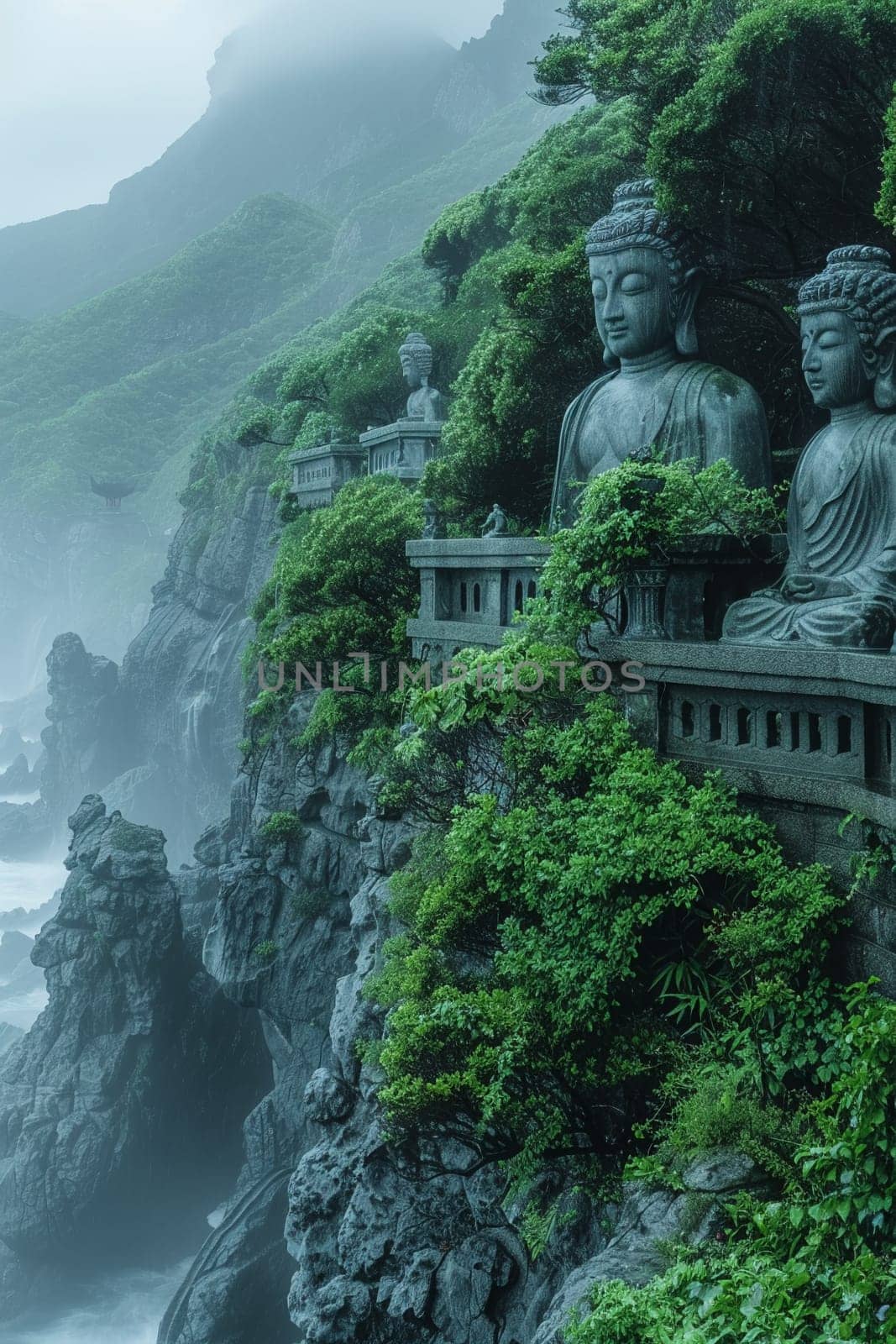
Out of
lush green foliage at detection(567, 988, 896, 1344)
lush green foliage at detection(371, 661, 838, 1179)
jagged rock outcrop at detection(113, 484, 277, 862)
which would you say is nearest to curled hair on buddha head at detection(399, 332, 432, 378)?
jagged rock outcrop at detection(113, 484, 277, 862)

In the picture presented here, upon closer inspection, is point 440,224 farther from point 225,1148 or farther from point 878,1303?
point 878,1303

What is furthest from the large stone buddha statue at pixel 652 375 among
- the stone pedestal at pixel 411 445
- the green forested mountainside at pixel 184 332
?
the green forested mountainside at pixel 184 332

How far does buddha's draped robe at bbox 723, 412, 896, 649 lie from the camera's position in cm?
840

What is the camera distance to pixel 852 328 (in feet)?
29.7

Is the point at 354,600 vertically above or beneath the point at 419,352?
beneath

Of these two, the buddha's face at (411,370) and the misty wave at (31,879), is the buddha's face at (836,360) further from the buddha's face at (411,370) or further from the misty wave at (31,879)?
the misty wave at (31,879)

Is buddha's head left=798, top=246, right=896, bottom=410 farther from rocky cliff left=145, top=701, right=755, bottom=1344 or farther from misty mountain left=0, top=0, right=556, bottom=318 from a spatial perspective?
misty mountain left=0, top=0, right=556, bottom=318

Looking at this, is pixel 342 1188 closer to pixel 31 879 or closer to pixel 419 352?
pixel 419 352

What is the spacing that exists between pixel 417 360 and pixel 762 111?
53.5 feet

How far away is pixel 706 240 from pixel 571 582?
5.63m

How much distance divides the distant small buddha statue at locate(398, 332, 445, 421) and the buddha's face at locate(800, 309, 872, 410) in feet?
60.9

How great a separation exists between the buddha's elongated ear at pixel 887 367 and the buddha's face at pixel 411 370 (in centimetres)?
2023

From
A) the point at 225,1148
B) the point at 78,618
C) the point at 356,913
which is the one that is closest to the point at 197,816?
the point at 225,1148

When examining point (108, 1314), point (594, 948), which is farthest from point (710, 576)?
point (108, 1314)
